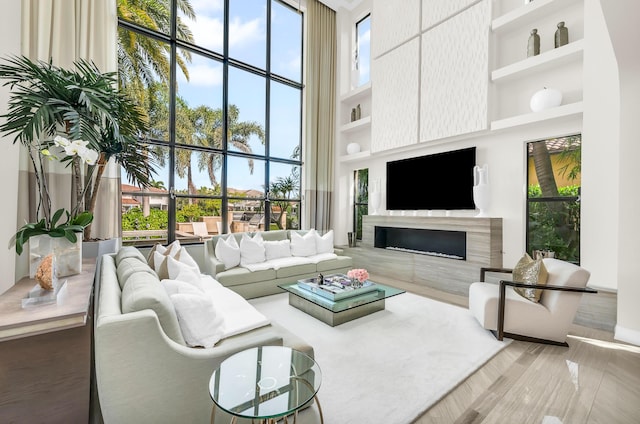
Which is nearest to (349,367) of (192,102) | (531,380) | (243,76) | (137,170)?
(531,380)

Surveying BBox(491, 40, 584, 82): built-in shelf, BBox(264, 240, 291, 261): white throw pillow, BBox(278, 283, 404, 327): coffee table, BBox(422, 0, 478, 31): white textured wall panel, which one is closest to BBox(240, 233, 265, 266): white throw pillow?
BBox(264, 240, 291, 261): white throw pillow

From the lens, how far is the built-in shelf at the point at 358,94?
6104 mm

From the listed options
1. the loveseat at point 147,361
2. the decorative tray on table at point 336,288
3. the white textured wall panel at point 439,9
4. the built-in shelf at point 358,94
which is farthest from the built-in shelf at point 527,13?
the loveseat at point 147,361

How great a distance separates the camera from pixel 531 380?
2.05 m

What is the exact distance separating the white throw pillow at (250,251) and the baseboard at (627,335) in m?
4.25

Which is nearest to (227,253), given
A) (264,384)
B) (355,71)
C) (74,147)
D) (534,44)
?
(74,147)

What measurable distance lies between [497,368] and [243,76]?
233 inches

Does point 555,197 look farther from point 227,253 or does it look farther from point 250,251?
point 227,253

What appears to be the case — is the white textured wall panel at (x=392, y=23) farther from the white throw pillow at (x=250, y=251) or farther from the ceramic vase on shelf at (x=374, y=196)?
the white throw pillow at (x=250, y=251)

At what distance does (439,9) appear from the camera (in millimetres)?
4648

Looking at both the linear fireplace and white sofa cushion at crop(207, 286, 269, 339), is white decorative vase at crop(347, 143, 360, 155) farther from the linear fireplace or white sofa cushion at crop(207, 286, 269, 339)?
white sofa cushion at crop(207, 286, 269, 339)

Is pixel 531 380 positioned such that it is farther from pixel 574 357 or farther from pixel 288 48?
pixel 288 48

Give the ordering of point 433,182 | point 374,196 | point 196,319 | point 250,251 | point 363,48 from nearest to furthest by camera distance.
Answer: point 196,319 → point 250,251 → point 433,182 → point 374,196 → point 363,48

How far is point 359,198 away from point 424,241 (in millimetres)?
1989
